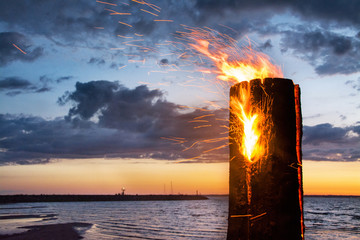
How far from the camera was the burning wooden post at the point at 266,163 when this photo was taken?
1.89 m

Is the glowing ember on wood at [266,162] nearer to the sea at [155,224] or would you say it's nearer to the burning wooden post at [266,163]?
the burning wooden post at [266,163]

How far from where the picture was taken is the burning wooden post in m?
1.89

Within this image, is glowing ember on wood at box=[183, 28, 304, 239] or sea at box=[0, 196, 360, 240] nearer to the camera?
glowing ember on wood at box=[183, 28, 304, 239]

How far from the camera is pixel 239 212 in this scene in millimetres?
2006

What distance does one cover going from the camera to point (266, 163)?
1.93m

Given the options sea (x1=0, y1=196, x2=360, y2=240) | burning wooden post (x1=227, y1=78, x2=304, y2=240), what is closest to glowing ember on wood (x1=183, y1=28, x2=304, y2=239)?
burning wooden post (x1=227, y1=78, x2=304, y2=240)

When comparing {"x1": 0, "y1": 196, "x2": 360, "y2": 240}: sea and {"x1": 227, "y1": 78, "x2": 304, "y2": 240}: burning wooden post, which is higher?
{"x1": 227, "y1": 78, "x2": 304, "y2": 240}: burning wooden post

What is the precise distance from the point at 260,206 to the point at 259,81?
2.66 ft

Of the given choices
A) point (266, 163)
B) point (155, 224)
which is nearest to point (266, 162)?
point (266, 163)

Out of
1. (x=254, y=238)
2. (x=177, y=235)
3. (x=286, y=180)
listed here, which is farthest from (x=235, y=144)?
(x=177, y=235)

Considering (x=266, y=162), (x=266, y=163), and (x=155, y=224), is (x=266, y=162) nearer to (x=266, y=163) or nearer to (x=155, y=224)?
(x=266, y=163)

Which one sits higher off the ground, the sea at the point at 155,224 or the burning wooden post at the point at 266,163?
the burning wooden post at the point at 266,163

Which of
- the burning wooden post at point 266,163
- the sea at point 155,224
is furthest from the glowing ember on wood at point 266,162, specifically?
the sea at point 155,224

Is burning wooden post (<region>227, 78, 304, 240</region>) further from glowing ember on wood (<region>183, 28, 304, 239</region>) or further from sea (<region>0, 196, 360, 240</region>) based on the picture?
sea (<region>0, 196, 360, 240</region>)
